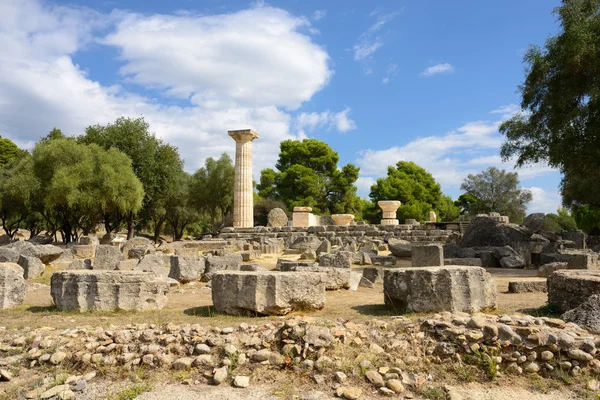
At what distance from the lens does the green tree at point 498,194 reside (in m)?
51.2

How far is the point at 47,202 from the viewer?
2381 cm

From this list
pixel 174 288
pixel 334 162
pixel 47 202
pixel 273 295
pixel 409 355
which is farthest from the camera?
pixel 334 162

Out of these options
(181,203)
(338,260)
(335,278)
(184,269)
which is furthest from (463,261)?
(181,203)

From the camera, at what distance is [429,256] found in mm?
10602

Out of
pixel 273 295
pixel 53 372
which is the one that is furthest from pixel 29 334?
pixel 273 295

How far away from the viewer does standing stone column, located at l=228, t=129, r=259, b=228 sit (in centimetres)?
2920

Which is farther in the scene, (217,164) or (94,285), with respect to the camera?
(217,164)

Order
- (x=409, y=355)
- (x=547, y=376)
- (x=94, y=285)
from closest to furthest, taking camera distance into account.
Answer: (x=547, y=376)
(x=409, y=355)
(x=94, y=285)

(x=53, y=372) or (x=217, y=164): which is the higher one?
(x=217, y=164)

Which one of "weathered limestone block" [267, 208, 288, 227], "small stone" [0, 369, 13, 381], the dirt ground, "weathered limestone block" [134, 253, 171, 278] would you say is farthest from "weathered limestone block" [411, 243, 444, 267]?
"weathered limestone block" [267, 208, 288, 227]

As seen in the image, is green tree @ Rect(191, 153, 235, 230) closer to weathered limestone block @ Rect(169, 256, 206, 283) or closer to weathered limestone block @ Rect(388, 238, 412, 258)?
weathered limestone block @ Rect(388, 238, 412, 258)

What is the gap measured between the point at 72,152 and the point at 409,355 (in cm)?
2523

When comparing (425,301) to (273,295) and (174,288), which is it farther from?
(174,288)

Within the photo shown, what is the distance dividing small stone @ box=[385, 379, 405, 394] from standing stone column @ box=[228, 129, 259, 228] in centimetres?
2528
